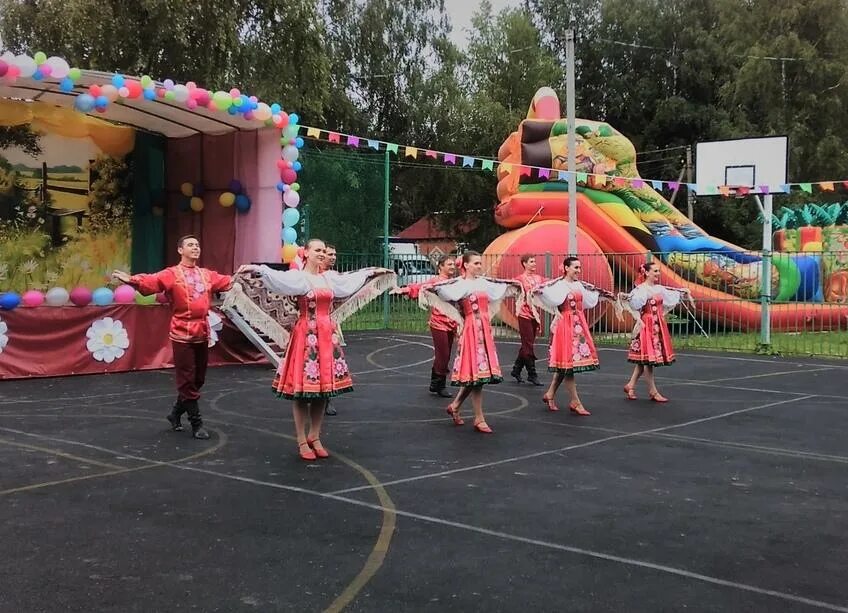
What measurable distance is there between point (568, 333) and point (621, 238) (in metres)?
10.6

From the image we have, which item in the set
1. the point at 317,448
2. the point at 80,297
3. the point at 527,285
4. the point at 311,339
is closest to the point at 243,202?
the point at 80,297

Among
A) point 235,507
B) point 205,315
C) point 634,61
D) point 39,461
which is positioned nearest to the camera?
point 235,507

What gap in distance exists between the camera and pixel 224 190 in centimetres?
1488

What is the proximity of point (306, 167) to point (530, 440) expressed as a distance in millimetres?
16239

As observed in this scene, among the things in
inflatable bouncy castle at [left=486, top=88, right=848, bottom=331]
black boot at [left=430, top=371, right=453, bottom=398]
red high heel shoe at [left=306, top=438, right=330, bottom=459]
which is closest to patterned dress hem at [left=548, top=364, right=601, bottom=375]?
black boot at [left=430, top=371, right=453, bottom=398]

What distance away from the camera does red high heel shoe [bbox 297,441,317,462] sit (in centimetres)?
660

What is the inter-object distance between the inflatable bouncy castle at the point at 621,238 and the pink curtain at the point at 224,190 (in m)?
5.86

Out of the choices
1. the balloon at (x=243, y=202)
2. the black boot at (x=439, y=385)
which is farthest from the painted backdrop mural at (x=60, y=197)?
the black boot at (x=439, y=385)

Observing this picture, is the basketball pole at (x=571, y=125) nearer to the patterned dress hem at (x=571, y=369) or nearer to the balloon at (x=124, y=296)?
the patterned dress hem at (x=571, y=369)

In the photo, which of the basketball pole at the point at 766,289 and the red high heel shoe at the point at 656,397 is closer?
the red high heel shoe at the point at 656,397

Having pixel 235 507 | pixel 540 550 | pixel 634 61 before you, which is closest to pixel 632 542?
pixel 540 550

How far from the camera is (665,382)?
1127cm

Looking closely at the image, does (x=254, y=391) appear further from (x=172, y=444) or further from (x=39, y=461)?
(x=39, y=461)

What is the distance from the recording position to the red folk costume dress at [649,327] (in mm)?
9555
